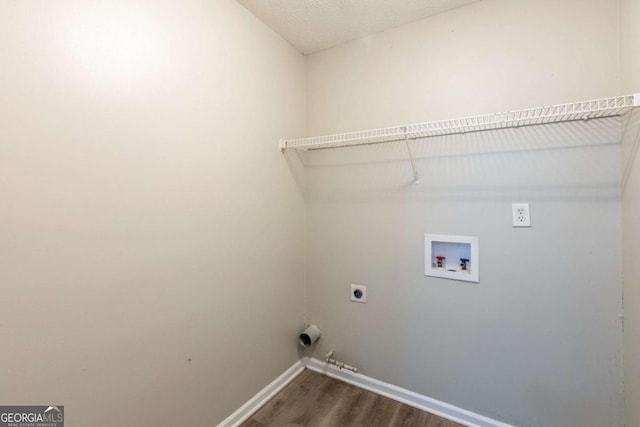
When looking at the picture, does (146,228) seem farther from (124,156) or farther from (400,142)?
(400,142)

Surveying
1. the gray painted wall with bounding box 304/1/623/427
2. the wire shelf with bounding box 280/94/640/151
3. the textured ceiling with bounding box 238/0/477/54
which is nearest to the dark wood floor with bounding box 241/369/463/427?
the gray painted wall with bounding box 304/1/623/427

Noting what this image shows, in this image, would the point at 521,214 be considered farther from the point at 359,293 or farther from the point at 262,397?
the point at 262,397

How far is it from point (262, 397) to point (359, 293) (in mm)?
933

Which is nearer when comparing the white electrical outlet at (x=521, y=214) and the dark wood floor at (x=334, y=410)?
the white electrical outlet at (x=521, y=214)

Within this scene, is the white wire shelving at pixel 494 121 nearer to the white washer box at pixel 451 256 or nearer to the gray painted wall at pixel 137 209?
the white washer box at pixel 451 256

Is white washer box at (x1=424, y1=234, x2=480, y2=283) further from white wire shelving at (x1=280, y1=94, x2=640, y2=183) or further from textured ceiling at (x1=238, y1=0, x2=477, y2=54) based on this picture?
textured ceiling at (x1=238, y1=0, x2=477, y2=54)

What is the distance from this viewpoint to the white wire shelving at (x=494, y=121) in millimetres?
1208

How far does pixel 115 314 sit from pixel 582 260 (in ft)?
7.13

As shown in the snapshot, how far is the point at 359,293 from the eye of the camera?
199 centimetres

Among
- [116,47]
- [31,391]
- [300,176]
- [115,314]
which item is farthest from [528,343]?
[116,47]

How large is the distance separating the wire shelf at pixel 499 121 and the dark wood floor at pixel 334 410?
1.71 meters

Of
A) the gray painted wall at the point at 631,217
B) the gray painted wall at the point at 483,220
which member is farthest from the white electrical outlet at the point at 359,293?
the gray painted wall at the point at 631,217

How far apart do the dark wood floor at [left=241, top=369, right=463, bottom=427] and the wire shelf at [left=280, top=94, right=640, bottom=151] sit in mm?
1706

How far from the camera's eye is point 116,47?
1088 millimetres
